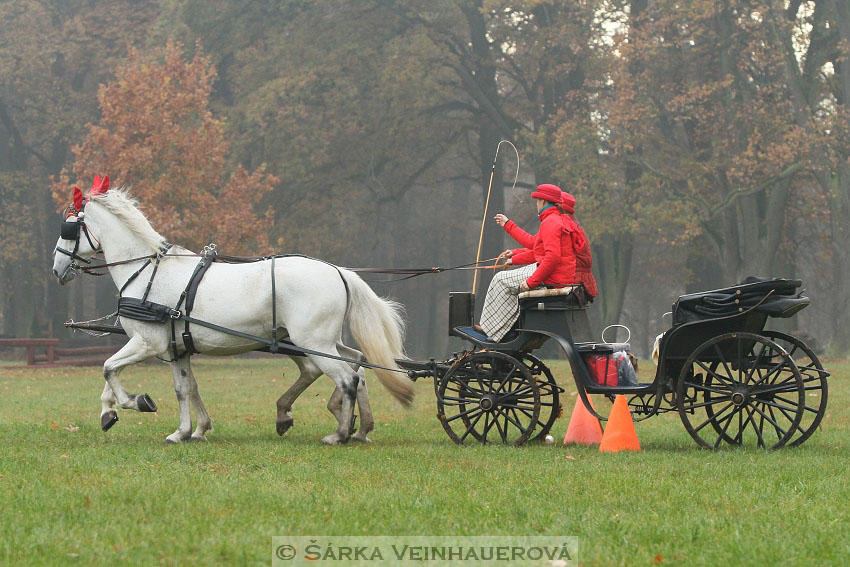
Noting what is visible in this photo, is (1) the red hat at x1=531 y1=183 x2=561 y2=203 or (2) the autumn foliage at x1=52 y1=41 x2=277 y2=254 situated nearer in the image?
(1) the red hat at x1=531 y1=183 x2=561 y2=203

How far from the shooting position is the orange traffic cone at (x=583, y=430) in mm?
10742

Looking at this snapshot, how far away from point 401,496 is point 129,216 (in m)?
5.02

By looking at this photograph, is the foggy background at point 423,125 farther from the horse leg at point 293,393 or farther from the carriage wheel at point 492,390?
the carriage wheel at point 492,390

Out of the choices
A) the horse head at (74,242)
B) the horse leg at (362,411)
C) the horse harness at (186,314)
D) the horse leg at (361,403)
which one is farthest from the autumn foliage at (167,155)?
the horse leg at (362,411)

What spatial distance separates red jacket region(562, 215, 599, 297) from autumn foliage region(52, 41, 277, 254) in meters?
18.0

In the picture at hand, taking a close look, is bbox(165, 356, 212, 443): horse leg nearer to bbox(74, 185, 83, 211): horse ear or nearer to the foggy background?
bbox(74, 185, 83, 211): horse ear

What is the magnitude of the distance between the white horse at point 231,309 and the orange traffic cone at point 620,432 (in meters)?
1.97

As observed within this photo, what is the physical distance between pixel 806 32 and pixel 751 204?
485cm

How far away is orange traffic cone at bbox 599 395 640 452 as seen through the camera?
9.71 meters

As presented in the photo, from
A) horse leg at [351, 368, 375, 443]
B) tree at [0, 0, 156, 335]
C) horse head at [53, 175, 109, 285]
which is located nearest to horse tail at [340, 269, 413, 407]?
horse leg at [351, 368, 375, 443]

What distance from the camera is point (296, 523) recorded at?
608cm

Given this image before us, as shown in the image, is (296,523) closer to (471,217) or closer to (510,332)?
(510,332)

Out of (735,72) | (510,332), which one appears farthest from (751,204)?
(510,332)

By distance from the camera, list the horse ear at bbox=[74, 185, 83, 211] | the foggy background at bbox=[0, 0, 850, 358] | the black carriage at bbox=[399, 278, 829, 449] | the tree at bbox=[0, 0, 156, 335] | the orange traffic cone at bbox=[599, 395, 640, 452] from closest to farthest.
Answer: the black carriage at bbox=[399, 278, 829, 449] → the orange traffic cone at bbox=[599, 395, 640, 452] → the horse ear at bbox=[74, 185, 83, 211] → the foggy background at bbox=[0, 0, 850, 358] → the tree at bbox=[0, 0, 156, 335]
